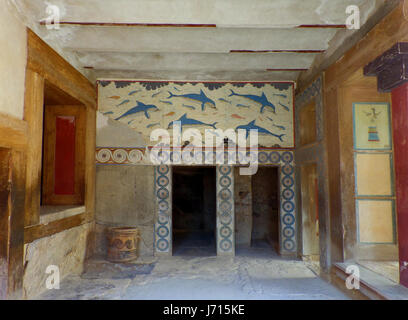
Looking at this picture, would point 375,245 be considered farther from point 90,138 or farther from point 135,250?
point 90,138

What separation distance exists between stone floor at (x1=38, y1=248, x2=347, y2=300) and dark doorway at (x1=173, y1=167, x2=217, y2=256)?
2.46m

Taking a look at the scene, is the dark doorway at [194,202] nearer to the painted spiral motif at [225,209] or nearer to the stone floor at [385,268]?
the painted spiral motif at [225,209]

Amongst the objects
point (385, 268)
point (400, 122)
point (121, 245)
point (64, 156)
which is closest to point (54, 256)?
point (121, 245)

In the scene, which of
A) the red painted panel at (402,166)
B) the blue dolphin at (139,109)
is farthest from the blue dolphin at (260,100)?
the red painted panel at (402,166)

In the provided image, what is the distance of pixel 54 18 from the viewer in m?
3.33

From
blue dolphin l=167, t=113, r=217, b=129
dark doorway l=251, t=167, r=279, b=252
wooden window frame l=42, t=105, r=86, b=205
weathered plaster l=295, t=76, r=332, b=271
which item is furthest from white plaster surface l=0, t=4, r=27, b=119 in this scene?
dark doorway l=251, t=167, r=279, b=252

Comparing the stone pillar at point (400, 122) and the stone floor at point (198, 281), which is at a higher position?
the stone pillar at point (400, 122)

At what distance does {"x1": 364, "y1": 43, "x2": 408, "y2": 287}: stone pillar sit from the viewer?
260 centimetres

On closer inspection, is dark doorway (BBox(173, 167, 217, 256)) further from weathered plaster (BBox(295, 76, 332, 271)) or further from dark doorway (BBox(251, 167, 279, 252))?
weathered plaster (BBox(295, 76, 332, 271))

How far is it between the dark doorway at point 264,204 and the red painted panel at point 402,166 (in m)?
3.99

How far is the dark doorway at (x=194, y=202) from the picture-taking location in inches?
A: 304

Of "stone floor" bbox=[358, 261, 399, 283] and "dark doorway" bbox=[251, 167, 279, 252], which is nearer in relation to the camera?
"stone floor" bbox=[358, 261, 399, 283]

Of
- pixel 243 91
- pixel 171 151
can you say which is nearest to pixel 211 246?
pixel 171 151

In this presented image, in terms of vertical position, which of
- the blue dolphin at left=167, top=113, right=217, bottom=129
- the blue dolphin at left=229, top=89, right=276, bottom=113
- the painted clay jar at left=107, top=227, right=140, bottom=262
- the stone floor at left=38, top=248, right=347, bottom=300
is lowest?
the stone floor at left=38, top=248, right=347, bottom=300
